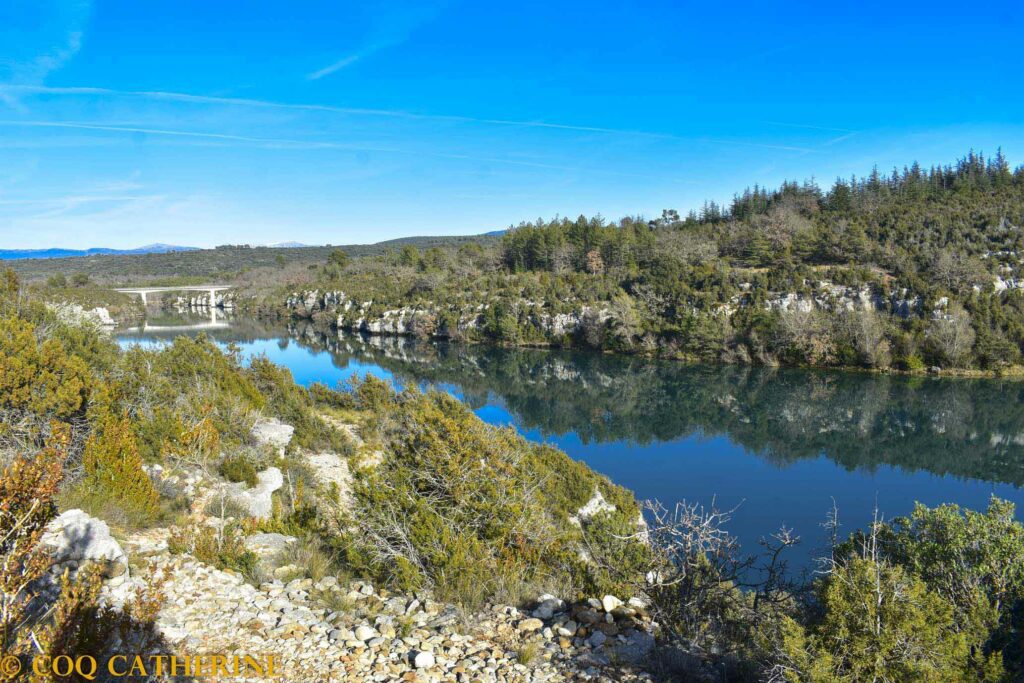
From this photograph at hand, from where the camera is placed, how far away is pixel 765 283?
46.0 m

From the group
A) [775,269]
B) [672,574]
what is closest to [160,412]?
[672,574]

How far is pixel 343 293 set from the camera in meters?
73.1

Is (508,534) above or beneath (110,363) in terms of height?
beneath

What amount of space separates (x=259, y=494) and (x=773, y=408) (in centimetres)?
2552

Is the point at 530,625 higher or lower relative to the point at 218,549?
lower

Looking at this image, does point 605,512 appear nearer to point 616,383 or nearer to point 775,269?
point 616,383

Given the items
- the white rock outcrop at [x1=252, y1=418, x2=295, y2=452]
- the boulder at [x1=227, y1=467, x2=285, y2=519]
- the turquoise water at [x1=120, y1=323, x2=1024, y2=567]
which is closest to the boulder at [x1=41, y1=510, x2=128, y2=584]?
the boulder at [x1=227, y1=467, x2=285, y2=519]

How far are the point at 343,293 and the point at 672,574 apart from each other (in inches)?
2798

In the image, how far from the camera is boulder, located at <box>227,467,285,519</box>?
9.51m

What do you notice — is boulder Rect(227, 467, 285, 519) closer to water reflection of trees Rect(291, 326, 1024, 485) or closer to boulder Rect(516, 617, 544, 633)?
boulder Rect(516, 617, 544, 633)

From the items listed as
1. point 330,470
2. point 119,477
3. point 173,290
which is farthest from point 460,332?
point 173,290

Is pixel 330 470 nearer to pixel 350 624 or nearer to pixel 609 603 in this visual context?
pixel 350 624

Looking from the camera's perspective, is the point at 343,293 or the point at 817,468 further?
the point at 343,293

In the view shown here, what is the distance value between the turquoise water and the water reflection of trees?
9 centimetres
